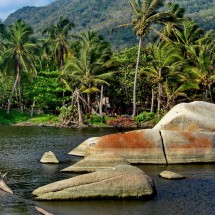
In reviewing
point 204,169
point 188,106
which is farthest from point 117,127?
point 204,169

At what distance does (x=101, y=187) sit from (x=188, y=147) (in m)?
11.0

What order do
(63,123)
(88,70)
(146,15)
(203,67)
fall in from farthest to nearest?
(88,70), (203,67), (63,123), (146,15)

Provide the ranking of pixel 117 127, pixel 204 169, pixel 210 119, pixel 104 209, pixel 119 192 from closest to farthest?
1. pixel 104 209
2. pixel 119 192
3. pixel 204 169
4. pixel 210 119
5. pixel 117 127

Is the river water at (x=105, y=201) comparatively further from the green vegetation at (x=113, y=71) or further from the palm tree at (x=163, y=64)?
the green vegetation at (x=113, y=71)

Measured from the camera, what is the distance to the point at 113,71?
72.8 metres

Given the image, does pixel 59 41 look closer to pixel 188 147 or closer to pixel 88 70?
pixel 88 70

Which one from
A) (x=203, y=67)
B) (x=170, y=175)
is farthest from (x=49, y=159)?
(x=203, y=67)

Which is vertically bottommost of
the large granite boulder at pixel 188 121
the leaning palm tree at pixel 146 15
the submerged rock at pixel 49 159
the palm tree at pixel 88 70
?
the submerged rock at pixel 49 159

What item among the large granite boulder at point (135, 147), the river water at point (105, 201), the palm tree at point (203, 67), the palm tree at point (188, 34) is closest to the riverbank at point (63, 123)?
the palm tree at point (203, 67)

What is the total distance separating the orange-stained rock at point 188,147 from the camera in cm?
2884

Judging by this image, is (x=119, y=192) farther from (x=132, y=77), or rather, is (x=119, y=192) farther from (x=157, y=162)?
(x=132, y=77)

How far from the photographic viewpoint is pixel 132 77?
75375mm

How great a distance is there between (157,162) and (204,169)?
312 cm

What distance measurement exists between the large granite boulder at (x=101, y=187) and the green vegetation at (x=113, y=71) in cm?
4368
